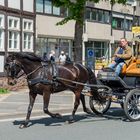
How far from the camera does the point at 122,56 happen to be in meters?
14.0

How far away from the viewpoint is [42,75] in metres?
12.5

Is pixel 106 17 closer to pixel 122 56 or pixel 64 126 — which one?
pixel 122 56

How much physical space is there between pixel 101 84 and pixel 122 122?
1.42 m

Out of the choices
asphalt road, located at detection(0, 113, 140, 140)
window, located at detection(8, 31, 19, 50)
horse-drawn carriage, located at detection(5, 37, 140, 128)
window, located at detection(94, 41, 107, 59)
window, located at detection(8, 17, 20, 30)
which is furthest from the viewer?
window, located at detection(94, 41, 107, 59)

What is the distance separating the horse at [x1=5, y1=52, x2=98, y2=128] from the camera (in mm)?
12258

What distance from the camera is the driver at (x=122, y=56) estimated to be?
46.2ft

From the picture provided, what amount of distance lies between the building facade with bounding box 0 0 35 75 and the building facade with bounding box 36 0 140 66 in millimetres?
4100

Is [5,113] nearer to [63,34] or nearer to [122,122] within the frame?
[122,122]

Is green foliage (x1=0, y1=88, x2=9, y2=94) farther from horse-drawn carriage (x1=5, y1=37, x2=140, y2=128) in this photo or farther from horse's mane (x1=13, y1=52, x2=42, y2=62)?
horse's mane (x1=13, y1=52, x2=42, y2=62)

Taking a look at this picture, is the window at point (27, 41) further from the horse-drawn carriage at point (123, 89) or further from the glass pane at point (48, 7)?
the horse-drawn carriage at point (123, 89)

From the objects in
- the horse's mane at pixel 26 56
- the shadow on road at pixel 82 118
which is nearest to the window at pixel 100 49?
the shadow on road at pixel 82 118

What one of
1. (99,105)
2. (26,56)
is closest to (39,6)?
(99,105)

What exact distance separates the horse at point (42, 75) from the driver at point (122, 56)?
1378 mm

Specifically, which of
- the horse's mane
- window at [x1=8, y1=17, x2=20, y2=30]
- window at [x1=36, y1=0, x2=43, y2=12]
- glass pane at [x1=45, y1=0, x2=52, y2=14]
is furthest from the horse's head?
glass pane at [x1=45, y1=0, x2=52, y2=14]
